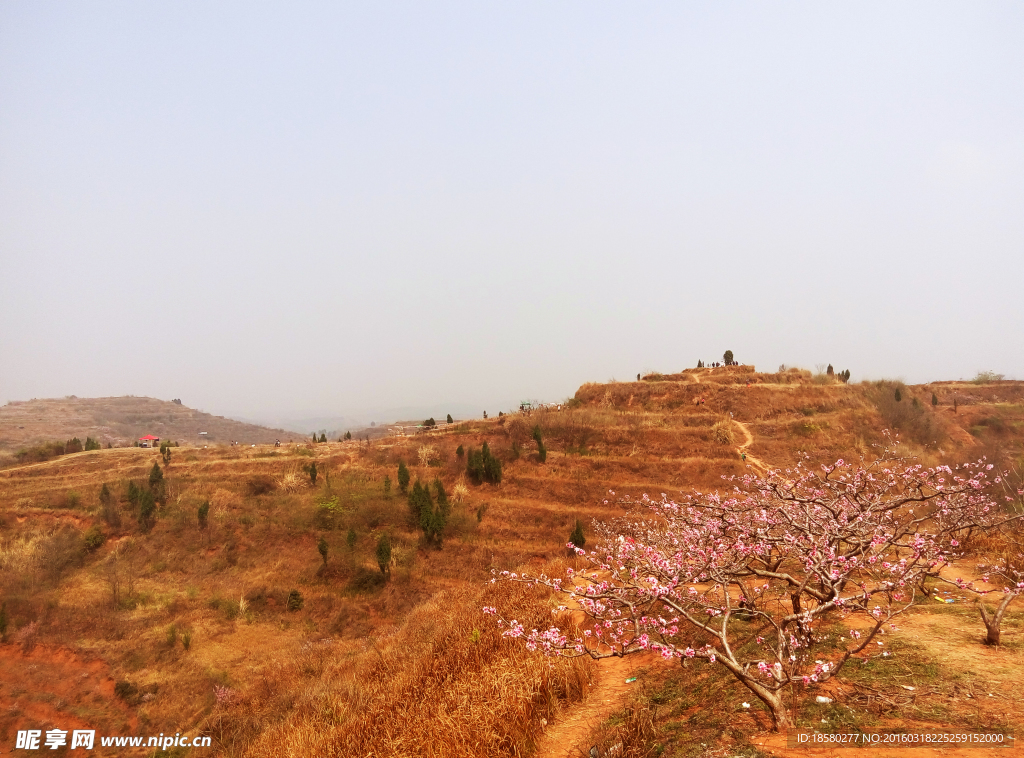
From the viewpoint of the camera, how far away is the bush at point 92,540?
81.6 feet

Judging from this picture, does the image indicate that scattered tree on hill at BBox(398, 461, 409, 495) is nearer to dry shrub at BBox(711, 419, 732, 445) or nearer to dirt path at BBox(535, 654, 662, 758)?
dry shrub at BBox(711, 419, 732, 445)

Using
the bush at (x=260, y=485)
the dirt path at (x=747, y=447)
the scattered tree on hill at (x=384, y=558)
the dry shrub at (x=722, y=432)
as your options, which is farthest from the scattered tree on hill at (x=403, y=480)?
the dirt path at (x=747, y=447)

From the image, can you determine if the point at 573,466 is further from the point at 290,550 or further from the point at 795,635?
the point at 795,635

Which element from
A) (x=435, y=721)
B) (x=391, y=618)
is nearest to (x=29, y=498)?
(x=391, y=618)

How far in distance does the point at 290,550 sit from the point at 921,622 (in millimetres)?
25925

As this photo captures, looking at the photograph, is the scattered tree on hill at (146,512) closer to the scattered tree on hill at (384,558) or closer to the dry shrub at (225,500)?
the dry shrub at (225,500)

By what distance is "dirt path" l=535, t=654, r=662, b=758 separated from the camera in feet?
16.2

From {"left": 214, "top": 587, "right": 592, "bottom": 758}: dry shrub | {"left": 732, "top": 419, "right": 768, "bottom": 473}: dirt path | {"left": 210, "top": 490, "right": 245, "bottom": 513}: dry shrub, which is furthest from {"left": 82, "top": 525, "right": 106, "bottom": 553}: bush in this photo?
{"left": 732, "top": 419, "right": 768, "bottom": 473}: dirt path

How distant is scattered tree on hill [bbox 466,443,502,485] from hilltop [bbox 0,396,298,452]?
135ft

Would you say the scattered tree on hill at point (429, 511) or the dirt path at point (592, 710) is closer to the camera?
the dirt path at point (592, 710)

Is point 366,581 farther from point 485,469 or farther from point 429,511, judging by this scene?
point 485,469

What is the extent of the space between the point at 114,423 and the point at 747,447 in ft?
297

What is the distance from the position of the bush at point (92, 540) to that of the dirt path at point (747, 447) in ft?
114

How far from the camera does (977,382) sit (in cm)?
4384
